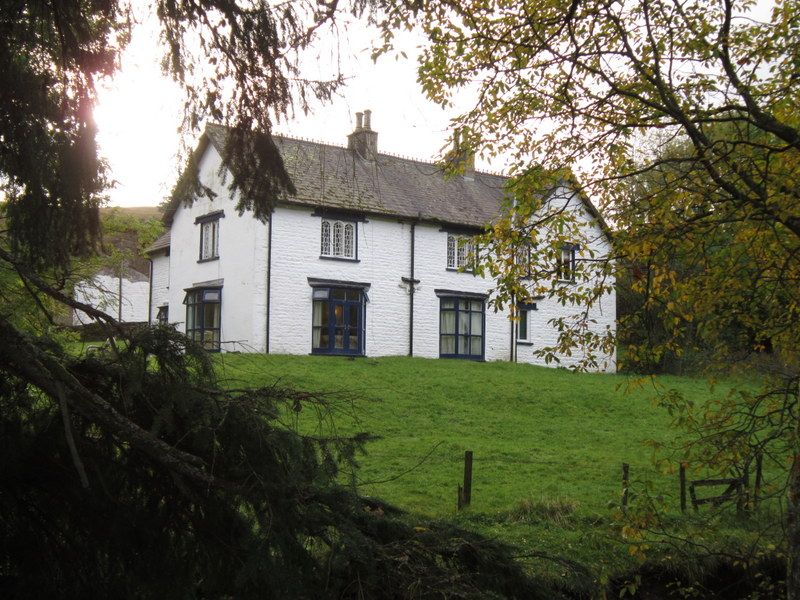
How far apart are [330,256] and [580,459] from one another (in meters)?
14.0

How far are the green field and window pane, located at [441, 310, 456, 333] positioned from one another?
229 cm

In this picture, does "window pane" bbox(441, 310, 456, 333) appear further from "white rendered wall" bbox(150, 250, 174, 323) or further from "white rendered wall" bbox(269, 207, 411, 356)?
"white rendered wall" bbox(150, 250, 174, 323)

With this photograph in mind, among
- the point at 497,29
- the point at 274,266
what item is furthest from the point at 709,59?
the point at 274,266

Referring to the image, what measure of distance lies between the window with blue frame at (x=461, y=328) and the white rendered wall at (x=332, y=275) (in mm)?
1798

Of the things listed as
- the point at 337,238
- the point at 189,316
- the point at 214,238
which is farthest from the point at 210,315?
the point at 337,238

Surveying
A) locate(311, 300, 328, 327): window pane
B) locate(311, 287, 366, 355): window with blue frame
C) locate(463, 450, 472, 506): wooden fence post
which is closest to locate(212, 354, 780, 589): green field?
locate(463, 450, 472, 506): wooden fence post

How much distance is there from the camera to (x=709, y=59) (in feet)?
26.2

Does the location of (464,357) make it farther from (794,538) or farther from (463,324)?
(794,538)

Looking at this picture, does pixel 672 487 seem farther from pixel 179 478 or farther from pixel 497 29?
pixel 179 478

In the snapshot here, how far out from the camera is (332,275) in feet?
92.3

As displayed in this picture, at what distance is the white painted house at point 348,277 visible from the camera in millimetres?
26984

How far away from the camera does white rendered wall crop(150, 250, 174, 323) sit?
34.3 metres

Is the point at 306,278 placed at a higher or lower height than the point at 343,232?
lower

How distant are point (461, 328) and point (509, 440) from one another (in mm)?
→ 12669
